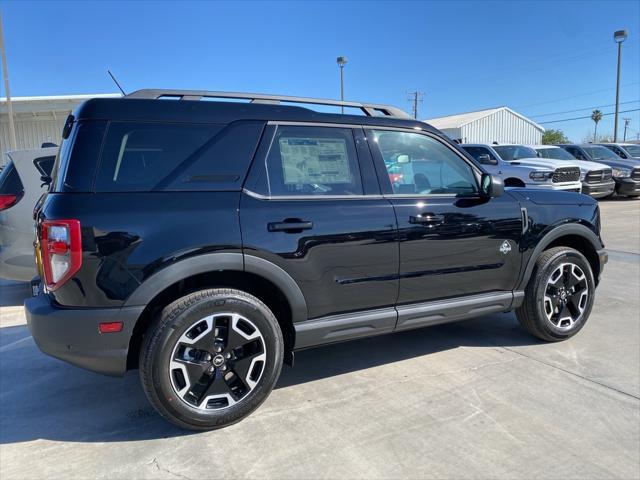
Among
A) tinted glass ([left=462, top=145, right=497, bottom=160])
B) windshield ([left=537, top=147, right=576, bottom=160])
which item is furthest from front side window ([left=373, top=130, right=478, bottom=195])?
windshield ([left=537, top=147, right=576, bottom=160])

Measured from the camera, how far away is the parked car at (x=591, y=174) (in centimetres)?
1443

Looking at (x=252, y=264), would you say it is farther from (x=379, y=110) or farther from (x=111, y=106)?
(x=379, y=110)

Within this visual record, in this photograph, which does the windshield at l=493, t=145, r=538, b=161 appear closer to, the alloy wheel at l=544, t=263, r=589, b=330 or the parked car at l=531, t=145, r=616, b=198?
the parked car at l=531, t=145, r=616, b=198

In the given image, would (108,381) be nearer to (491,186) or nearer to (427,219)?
(427,219)

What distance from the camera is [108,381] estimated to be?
11.8ft

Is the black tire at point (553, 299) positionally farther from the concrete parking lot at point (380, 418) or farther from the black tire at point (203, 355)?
the black tire at point (203, 355)

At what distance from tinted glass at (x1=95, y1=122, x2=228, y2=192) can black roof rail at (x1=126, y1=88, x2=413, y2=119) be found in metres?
0.24

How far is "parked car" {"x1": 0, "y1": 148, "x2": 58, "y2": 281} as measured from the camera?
5.23 metres

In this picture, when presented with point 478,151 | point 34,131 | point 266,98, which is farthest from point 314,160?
point 34,131

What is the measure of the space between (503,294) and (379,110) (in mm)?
1751

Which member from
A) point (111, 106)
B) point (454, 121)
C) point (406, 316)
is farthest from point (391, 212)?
point (454, 121)

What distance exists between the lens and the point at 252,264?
2807 mm

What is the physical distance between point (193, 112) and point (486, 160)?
11.2 meters

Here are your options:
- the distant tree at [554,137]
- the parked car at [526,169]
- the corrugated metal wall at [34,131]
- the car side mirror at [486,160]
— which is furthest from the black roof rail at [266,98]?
the distant tree at [554,137]
